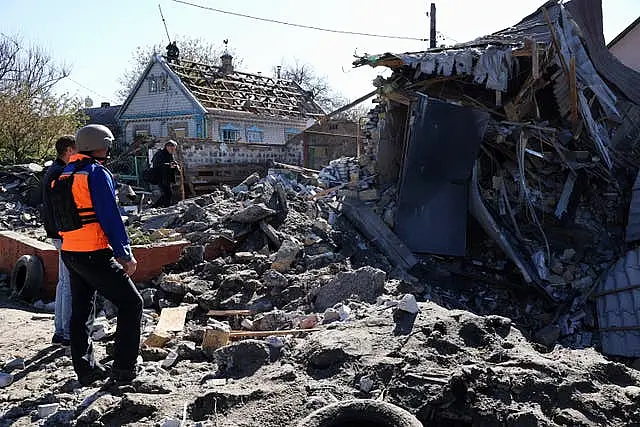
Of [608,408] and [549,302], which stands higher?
[608,408]

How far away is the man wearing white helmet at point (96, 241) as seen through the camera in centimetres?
393

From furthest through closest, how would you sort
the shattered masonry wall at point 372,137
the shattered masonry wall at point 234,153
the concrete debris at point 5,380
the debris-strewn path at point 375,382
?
the shattered masonry wall at point 234,153, the shattered masonry wall at point 372,137, the concrete debris at point 5,380, the debris-strewn path at point 375,382

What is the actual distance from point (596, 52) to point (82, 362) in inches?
458

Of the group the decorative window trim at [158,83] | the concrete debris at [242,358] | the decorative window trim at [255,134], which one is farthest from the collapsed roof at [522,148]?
the decorative window trim at [158,83]

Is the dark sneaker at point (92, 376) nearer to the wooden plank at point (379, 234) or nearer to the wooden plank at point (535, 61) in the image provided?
the wooden plank at point (379, 234)

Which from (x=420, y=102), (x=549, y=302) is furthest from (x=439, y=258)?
(x=420, y=102)

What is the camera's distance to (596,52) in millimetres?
12062

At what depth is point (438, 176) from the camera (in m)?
9.90

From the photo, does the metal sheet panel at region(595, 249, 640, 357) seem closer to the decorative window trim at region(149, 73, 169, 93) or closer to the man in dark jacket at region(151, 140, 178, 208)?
the man in dark jacket at region(151, 140, 178, 208)

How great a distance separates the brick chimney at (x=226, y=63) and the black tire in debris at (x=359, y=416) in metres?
25.0

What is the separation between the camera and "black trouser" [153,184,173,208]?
516 inches

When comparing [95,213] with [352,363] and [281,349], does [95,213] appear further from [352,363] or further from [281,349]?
[352,363]

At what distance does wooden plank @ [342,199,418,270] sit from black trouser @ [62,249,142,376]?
19.5 ft

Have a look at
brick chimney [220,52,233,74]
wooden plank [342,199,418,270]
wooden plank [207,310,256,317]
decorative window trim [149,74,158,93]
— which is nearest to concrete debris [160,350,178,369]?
wooden plank [207,310,256,317]
